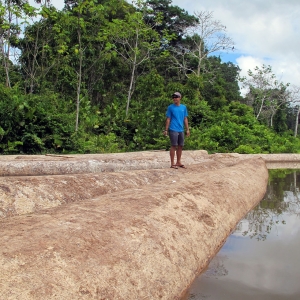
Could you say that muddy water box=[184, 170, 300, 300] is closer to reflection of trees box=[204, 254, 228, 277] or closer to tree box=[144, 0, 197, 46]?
reflection of trees box=[204, 254, 228, 277]

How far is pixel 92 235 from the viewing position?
237 cm

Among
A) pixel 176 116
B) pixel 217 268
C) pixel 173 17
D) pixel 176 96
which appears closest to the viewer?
pixel 217 268

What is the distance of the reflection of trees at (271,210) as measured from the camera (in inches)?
181

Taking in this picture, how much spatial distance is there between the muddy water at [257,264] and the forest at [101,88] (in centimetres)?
710

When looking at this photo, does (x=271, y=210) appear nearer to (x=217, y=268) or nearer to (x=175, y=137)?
(x=175, y=137)

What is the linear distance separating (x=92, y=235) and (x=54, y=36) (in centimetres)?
1638

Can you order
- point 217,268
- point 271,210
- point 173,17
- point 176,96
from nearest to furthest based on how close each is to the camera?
point 217,268 → point 271,210 → point 176,96 → point 173,17

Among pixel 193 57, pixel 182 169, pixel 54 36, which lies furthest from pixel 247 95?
pixel 182 169

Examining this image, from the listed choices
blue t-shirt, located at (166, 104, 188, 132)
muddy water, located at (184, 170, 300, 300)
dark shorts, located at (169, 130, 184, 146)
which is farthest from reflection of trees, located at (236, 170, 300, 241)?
blue t-shirt, located at (166, 104, 188, 132)

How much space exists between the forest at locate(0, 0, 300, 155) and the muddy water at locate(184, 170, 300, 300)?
7.10 meters

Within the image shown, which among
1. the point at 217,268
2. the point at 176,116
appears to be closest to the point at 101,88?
the point at 176,116

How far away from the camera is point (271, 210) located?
19.0 feet

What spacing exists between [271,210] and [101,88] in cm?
1658

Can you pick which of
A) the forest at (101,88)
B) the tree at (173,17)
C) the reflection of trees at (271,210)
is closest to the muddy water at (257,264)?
→ the reflection of trees at (271,210)
